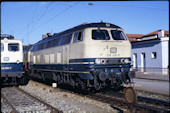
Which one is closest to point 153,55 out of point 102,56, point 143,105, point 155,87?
point 155,87

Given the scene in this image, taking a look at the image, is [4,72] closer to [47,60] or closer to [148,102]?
[47,60]

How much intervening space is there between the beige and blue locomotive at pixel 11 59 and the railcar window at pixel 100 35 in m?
7.37

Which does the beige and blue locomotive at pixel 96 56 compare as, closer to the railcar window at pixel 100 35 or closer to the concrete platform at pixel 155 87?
the railcar window at pixel 100 35

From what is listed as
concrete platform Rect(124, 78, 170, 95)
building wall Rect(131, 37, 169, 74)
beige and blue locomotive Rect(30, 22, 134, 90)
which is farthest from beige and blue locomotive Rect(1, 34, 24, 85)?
building wall Rect(131, 37, 169, 74)

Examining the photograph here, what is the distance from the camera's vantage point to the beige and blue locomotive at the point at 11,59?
15.4 m

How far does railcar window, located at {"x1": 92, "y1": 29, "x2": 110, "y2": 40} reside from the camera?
10852 millimetres

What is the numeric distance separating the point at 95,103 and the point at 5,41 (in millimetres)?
9441

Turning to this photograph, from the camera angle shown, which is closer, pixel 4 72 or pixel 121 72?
pixel 121 72

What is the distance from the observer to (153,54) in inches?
1171

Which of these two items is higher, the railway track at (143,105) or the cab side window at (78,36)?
the cab side window at (78,36)

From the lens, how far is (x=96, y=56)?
10.4 meters

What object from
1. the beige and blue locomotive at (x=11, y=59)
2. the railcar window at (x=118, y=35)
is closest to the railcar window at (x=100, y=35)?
the railcar window at (x=118, y=35)

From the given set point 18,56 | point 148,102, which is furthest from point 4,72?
point 148,102

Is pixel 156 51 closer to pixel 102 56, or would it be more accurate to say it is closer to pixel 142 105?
pixel 102 56
